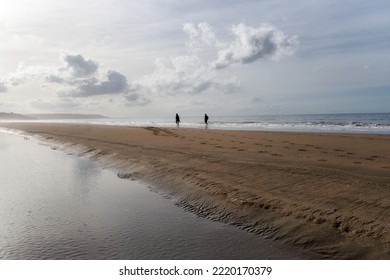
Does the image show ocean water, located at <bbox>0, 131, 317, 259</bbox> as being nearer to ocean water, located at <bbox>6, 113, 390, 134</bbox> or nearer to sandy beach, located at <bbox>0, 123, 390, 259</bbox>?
sandy beach, located at <bbox>0, 123, 390, 259</bbox>

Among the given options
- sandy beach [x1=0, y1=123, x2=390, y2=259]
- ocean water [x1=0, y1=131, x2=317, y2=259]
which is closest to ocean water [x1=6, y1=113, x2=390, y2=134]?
sandy beach [x1=0, y1=123, x2=390, y2=259]

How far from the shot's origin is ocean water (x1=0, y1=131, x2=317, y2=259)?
22.3 feet

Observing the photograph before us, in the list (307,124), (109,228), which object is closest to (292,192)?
(109,228)

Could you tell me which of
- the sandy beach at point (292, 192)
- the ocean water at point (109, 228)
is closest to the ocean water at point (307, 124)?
the sandy beach at point (292, 192)

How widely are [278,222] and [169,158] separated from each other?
9.63m

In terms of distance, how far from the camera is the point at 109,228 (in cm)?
811

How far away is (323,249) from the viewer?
6.87 m

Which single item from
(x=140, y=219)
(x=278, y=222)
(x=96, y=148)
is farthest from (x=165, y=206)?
(x=96, y=148)

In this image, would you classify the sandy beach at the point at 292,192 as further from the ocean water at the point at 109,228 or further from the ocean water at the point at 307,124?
the ocean water at the point at 307,124

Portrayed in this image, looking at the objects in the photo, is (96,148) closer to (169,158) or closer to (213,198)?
(169,158)

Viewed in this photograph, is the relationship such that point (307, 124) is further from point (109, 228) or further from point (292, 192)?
point (109, 228)

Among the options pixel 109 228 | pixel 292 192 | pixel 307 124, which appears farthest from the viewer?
pixel 307 124

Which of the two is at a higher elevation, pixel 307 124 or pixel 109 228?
pixel 307 124

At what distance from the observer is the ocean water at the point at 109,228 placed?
6.80 m
